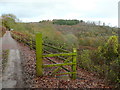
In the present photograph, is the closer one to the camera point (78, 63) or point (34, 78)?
point (34, 78)

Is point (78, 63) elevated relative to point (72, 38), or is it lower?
lower

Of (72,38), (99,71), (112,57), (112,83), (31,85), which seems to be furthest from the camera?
(72,38)

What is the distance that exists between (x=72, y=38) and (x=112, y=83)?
9.69 meters

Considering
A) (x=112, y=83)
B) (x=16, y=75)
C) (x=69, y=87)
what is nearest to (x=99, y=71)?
(x=112, y=83)

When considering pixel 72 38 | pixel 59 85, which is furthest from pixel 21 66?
pixel 72 38

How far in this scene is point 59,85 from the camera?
5602 mm

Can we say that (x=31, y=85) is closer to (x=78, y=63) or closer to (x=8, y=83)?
(x=8, y=83)

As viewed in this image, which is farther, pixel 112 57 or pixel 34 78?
pixel 112 57

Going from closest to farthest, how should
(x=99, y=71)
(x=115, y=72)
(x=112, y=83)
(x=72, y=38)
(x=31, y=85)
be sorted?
(x=31, y=85), (x=112, y=83), (x=115, y=72), (x=99, y=71), (x=72, y=38)

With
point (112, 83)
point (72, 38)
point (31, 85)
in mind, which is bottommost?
point (112, 83)

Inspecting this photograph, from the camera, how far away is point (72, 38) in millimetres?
15992

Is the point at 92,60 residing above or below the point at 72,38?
below

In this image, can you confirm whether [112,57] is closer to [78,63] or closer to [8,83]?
[78,63]

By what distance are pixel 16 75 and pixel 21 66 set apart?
134cm
